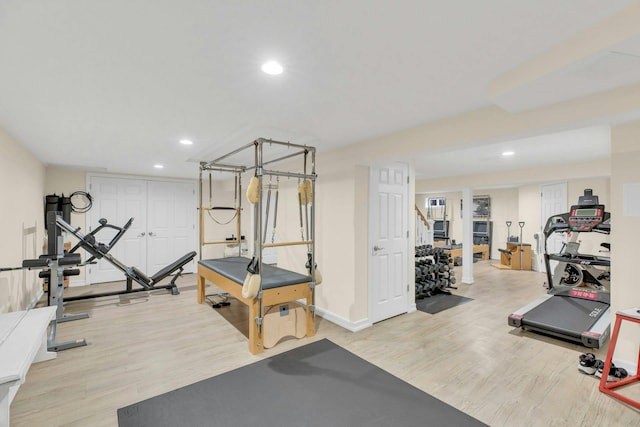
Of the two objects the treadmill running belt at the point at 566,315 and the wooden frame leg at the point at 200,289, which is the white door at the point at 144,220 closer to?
the wooden frame leg at the point at 200,289

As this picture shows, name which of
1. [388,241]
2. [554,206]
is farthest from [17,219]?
[554,206]

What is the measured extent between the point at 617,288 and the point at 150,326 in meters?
4.70

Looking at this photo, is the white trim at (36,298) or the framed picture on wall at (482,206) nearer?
the white trim at (36,298)

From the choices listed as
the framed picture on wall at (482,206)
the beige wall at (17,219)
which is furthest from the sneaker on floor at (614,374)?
the framed picture on wall at (482,206)

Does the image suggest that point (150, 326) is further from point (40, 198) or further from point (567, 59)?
point (567, 59)

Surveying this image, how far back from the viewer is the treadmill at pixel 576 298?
9.87ft

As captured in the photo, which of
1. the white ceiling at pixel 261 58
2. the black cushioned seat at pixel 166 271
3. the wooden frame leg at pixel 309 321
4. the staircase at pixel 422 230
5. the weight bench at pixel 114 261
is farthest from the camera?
the staircase at pixel 422 230

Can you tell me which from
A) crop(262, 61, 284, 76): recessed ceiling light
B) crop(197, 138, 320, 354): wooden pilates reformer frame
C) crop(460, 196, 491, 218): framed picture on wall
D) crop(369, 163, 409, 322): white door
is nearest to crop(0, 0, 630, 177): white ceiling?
crop(262, 61, 284, 76): recessed ceiling light

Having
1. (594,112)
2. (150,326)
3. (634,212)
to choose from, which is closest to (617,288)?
(634,212)

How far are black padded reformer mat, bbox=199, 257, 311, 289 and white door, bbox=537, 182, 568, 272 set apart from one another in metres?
6.06

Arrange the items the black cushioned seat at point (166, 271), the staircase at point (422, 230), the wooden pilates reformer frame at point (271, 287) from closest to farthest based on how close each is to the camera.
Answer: the wooden pilates reformer frame at point (271, 287) < the black cushioned seat at point (166, 271) < the staircase at point (422, 230)

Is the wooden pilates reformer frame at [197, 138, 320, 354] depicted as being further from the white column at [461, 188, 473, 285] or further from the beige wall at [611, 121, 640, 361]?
the white column at [461, 188, 473, 285]

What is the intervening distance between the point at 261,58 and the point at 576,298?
472cm

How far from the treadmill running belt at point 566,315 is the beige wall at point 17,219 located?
18.5ft
